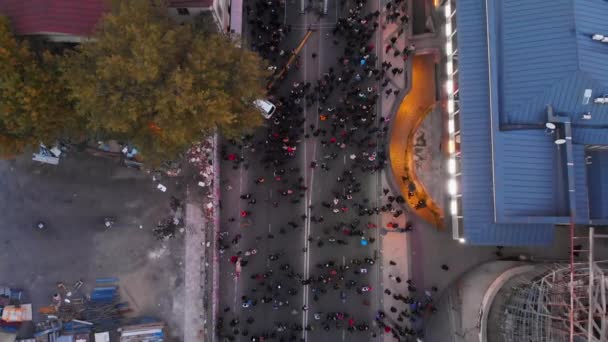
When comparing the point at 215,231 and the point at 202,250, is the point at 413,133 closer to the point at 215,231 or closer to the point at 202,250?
the point at 215,231

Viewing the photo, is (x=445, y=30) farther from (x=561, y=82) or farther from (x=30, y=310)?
(x=30, y=310)

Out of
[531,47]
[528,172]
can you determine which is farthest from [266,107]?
[528,172]

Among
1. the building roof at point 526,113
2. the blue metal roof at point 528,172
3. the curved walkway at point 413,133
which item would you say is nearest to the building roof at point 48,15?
the curved walkway at point 413,133

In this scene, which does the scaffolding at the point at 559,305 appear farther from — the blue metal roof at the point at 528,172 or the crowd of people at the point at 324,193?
the crowd of people at the point at 324,193

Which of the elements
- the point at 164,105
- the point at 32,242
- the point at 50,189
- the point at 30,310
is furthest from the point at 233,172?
the point at 30,310

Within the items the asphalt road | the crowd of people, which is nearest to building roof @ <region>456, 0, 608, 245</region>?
the crowd of people
